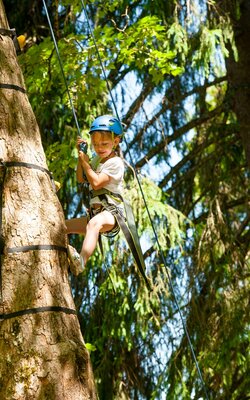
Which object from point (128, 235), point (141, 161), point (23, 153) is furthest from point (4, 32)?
point (141, 161)

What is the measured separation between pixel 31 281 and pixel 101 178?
41.3 inches

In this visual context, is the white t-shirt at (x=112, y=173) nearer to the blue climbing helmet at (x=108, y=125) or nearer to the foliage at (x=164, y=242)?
the blue climbing helmet at (x=108, y=125)

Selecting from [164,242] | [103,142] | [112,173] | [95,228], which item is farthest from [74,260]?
[164,242]

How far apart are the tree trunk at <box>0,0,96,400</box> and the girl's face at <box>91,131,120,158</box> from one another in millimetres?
780

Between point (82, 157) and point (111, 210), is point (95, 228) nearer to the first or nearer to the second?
point (111, 210)

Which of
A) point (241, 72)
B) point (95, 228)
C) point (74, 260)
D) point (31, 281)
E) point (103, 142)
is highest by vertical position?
point (241, 72)

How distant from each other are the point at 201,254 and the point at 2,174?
4.91 m

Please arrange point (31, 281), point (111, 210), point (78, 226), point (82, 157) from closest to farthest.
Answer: point (31, 281) → point (82, 157) → point (111, 210) → point (78, 226)

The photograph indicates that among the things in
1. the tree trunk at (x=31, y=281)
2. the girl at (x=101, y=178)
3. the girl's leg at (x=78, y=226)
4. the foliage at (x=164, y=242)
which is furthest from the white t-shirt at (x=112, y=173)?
the foliage at (x=164, y=242)

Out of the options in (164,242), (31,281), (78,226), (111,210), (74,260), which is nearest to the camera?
(31,281)

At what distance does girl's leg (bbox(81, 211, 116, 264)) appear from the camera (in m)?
4.27

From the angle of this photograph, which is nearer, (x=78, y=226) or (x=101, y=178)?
(x=101, y=178)

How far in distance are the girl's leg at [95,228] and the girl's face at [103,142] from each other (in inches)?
14.4

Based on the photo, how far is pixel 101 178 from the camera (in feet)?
14.8
